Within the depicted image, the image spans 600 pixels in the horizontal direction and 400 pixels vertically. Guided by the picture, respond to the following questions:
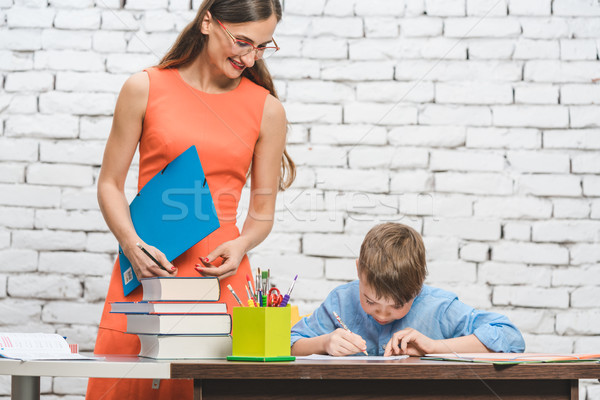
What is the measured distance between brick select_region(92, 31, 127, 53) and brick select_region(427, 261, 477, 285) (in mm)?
1377

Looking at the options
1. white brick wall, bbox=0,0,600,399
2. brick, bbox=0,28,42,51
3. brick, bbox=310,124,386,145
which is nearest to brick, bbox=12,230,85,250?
white brick wall, bbox=0,0,600,399

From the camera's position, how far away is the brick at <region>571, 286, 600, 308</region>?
2.34 m

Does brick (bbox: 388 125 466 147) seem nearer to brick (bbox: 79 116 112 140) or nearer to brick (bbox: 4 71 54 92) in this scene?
brick (bbox: 79 116 112 140)

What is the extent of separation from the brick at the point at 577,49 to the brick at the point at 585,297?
0.85 meters

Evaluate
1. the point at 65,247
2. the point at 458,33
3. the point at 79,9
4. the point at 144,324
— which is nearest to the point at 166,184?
the point at 144,324

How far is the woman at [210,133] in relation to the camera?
1.37 m

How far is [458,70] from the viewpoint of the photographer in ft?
7.82

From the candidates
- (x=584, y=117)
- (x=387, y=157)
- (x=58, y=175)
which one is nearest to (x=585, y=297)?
(x=584, y=117)

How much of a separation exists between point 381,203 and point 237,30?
107 centimetres

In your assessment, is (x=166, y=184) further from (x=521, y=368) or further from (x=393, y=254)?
(x=521, y=368)

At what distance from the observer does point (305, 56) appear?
7.77 feet

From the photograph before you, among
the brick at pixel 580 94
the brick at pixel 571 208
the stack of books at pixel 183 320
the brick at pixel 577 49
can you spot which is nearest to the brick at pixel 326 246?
the brick at pixel 571 208

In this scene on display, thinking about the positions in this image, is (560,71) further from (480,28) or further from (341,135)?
(341,135)

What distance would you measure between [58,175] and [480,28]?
163 cm
